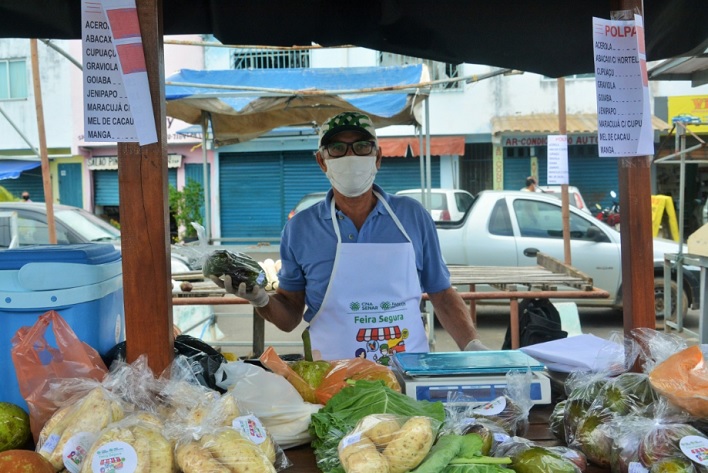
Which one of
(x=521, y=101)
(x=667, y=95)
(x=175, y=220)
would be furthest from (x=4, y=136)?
(x=667, y=95)

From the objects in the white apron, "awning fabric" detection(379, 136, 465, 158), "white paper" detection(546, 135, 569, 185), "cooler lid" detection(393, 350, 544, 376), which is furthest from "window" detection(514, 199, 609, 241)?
"awning fabric" detection(379, 136, 465, 158)

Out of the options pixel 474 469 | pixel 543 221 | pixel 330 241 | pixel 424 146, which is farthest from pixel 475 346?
pixel 424 146

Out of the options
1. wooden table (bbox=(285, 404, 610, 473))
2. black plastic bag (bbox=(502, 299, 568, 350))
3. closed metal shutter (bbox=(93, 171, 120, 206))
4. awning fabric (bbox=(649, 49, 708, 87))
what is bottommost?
black plastic bag (bbox=(502, 299, 568, 350))

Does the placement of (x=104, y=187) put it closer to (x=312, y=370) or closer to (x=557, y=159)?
(x=557, y=159)

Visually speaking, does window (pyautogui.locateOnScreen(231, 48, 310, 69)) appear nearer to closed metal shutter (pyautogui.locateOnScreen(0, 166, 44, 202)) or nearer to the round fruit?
closed metal shutter (pyautogui.locateOnScreen(0, 166, 44, 202))

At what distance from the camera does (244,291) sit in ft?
8.18

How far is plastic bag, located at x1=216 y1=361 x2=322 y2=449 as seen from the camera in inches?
66.8

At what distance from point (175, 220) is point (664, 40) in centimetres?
1496

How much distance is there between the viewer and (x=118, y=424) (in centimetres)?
143

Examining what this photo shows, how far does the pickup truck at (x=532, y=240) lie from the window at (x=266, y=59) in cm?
1120

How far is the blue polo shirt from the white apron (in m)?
0.06

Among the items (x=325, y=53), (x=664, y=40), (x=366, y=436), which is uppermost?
(x=325, y=53)

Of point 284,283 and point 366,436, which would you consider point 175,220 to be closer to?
point 284,283

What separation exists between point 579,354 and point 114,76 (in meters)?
1.76
